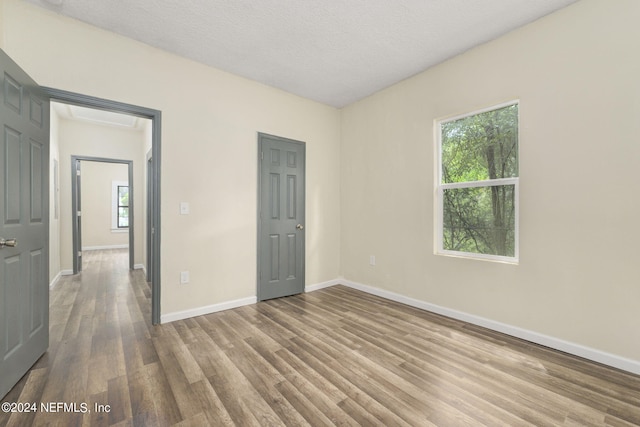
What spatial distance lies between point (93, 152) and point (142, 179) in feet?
3.15

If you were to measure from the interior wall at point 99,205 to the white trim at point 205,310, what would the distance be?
6.82m

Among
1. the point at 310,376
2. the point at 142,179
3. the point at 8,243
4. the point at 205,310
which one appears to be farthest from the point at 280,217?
the point at 142,179

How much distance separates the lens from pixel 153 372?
2.02 m

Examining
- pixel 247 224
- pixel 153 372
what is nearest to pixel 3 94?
pixel 153 372

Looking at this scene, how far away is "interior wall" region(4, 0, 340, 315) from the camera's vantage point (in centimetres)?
239

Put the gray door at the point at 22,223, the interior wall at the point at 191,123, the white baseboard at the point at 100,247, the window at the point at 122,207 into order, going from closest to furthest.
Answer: the gray door at the point at 22,223, the interior wall at the point at 191,123, the white baseboard at the point at 100,247, the window at the point at 122,207

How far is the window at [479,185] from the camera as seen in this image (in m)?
2.70

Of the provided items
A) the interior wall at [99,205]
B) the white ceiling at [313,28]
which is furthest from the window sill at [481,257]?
the interior wall at [99,205]

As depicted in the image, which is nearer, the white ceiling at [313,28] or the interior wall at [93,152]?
the white ceiling at [313,28]

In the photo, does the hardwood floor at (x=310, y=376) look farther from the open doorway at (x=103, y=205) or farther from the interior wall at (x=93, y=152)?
the open doorway at (x=103, y=205)

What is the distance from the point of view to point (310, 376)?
1.98 meters

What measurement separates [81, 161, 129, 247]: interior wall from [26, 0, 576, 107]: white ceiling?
676 cm

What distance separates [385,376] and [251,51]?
3.21m

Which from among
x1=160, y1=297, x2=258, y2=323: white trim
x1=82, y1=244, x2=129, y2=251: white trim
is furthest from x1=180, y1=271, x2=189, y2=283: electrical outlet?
x1=82, y1=244, x2=129, y2=251: white trim
